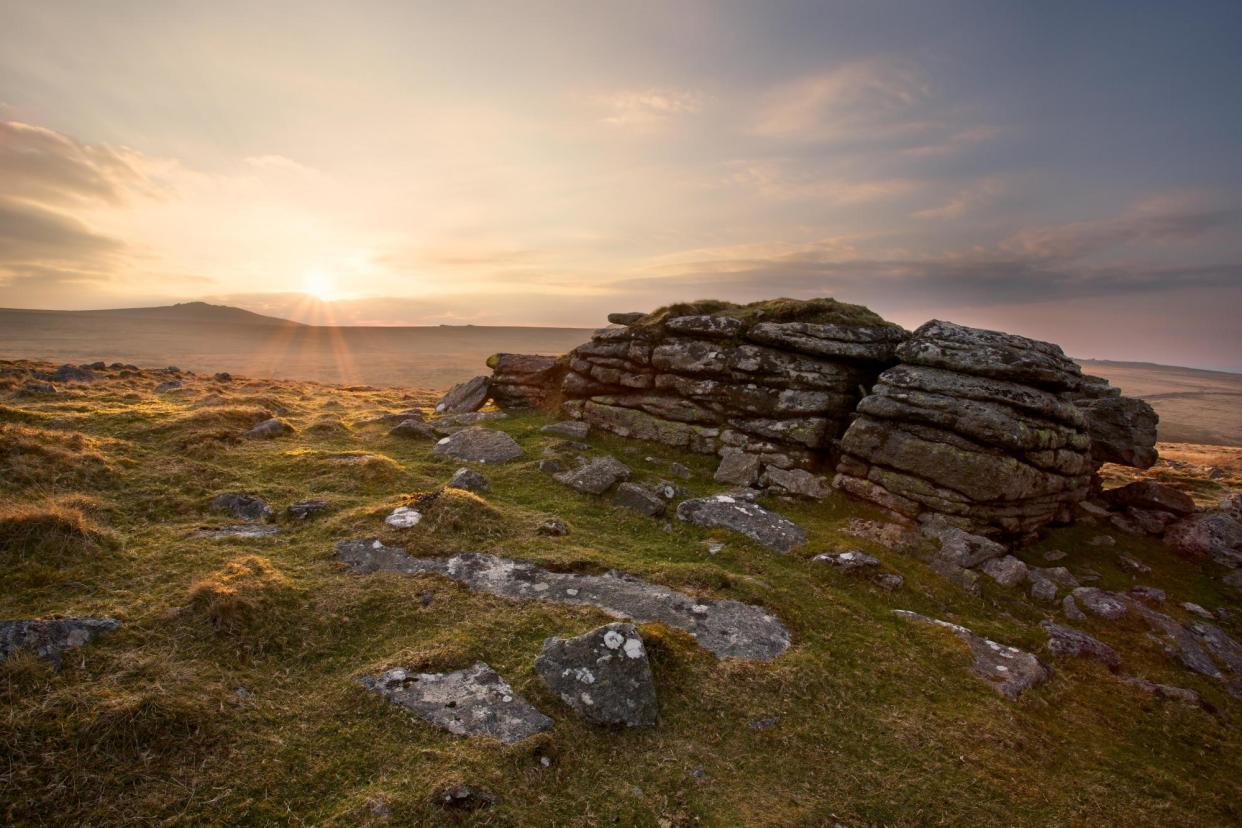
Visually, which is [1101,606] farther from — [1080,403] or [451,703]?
[451,703]

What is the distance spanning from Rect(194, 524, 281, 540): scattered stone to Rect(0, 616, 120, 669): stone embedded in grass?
468 centimetres

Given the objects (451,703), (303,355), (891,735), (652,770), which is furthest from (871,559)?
(303,355)

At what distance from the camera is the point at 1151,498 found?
831 inches

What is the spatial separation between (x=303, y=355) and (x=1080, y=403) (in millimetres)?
157137

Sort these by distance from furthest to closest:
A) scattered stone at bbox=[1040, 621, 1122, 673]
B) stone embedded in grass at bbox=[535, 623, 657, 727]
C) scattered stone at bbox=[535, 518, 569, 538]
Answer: scattered stone at bbox=[535, 518, 569, 538]
scattered stone at bbox=[1040, 621, 1122, 673]
stone embedded in grass at bbox=[535, 623, 657, 727]

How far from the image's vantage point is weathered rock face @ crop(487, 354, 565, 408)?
3094cm

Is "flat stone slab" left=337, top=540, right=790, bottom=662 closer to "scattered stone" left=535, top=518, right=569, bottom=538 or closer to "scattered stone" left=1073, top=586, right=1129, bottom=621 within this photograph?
"scattered stone" left=535, top=518, right=569, bottom=538

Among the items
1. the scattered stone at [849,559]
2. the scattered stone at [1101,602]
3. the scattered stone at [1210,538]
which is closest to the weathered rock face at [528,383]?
the scattered stone at [849,559]

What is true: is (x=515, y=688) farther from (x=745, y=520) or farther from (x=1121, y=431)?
(x=1121, y=431)

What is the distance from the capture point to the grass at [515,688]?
7.05m

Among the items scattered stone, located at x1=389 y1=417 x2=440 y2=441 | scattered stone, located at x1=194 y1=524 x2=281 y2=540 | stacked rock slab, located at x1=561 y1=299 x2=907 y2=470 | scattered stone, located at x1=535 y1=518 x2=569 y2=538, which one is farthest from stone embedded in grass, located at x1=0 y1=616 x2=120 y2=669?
stacked rock slab, located at x1=561 y1=299 x2=907 y2=470

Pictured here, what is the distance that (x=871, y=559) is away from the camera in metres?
15.1

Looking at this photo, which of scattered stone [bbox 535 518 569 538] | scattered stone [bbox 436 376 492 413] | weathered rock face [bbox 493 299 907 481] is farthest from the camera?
scattered stone [bbox 436 376 492 413]

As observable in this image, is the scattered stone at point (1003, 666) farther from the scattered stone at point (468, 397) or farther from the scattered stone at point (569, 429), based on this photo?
the scattered stone at point (468, 397)
